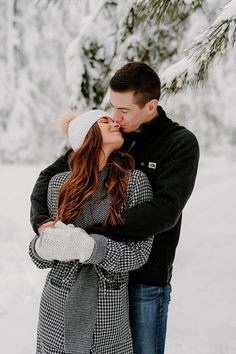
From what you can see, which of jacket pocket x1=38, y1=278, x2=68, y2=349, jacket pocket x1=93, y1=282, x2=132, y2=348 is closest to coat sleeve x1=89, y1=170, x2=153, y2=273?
jacket pocket x1=93, y1=282, x2=132, y2=348

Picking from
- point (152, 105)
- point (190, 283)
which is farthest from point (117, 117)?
point (190, 283)

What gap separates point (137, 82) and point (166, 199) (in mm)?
628

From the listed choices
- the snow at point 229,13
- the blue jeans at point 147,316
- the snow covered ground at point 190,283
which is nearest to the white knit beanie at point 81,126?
the blue jeans at point 147,316

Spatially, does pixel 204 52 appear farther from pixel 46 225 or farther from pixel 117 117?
pixel 46 225

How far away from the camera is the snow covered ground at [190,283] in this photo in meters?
4.91

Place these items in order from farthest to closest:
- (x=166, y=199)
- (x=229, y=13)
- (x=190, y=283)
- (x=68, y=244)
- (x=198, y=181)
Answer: (x=198, y=181) → (x=190, y=283) → (x=229, y=13) → (x=166, y=199) → (x=68, y=244)

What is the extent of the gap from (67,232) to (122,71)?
0.89 meters

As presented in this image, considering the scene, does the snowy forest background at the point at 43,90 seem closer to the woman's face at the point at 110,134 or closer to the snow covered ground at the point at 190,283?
the snow covered ground at the point at 190,283

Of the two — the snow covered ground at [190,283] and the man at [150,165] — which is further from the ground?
the man at [150,165]

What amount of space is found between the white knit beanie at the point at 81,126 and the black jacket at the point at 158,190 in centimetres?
31

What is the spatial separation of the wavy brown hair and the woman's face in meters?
0.02

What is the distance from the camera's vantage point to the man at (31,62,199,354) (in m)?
2.57

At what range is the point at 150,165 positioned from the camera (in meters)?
2.67

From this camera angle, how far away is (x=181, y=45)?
22.4ft
